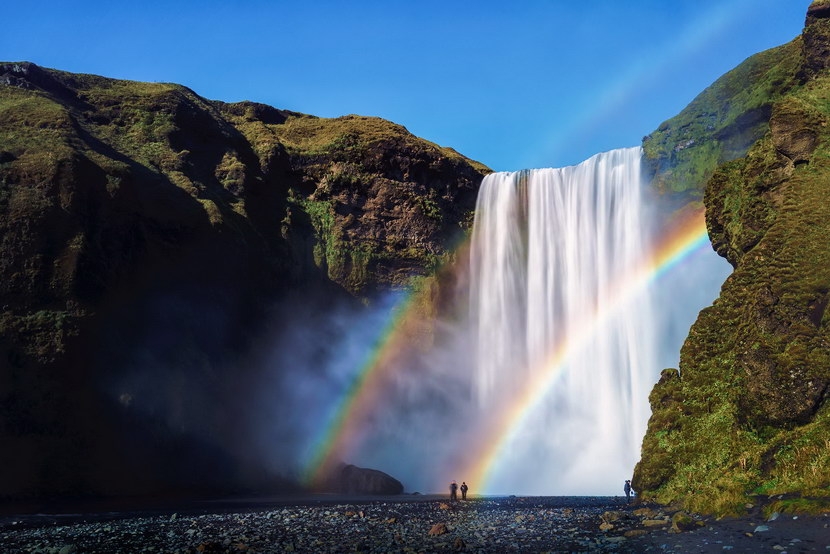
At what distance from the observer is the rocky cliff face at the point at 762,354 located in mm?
23062

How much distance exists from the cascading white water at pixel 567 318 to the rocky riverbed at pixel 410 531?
1745 centimetres

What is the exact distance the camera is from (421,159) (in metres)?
63.3

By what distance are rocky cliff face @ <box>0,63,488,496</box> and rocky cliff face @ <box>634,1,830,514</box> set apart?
27136 millimetres

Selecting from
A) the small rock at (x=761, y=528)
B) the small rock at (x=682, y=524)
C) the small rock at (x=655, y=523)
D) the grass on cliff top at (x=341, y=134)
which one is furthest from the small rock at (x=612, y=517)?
the grass on cliff top at (x=341, y=134)

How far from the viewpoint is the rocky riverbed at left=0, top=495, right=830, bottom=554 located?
56.1 feet

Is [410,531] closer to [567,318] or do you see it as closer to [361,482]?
[361,482]

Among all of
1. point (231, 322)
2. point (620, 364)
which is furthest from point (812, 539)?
point (231, 322)

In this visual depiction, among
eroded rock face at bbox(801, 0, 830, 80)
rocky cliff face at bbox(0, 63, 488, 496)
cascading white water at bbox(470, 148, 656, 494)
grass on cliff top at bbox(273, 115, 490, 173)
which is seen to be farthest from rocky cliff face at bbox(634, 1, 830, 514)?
grass on cliff top at bbox(273, 115, 490, 173)

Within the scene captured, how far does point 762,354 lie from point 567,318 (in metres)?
27.3

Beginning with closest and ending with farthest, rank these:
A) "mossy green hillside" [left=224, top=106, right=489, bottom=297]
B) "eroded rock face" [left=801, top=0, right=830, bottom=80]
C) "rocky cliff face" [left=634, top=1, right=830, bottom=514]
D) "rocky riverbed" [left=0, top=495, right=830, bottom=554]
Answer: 1. "rocky riverbed" [left=0, top=495, right=830, bottom=554]
2. "rocky cliff face" [left=634, top=1, right=830, bottom=514]
3. "eroded rock face" [left=801, top=0, right=830, bottom=80]
4. "mossy green hillside" [left=224, top=106, right=489, bottom=297]

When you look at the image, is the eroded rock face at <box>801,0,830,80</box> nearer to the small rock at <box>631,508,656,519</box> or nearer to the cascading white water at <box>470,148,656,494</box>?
the cascading white water at <box>470,148,656,494</box>

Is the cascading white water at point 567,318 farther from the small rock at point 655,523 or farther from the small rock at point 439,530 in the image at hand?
the small rock at point 439,530

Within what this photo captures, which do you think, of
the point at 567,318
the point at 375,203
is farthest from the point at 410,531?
the point at 375,203

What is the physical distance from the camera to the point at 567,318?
5416 cm
